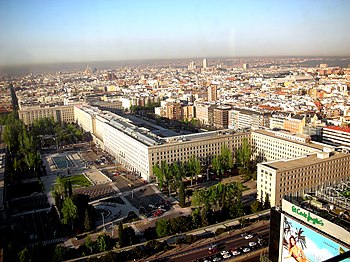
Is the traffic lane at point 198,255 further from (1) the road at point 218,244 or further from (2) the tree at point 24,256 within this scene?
(2) the tree at point 24,256

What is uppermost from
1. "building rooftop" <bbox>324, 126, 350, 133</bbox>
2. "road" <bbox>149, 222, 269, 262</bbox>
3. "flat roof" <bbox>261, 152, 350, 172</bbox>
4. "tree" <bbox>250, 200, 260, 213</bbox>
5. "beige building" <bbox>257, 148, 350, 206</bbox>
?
"building rooftop" <bbox>324, 126, 350, 133</bbox>

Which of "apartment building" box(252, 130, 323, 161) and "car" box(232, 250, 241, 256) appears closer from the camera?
"car" box(232, 250, 241, 256)

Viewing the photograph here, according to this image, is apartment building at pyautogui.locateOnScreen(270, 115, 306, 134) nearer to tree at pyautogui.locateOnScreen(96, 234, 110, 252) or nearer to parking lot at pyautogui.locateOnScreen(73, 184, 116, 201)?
parking lot at pyautogui.locateOnScreen(73, 184, 116, 201)

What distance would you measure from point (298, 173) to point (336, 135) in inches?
158

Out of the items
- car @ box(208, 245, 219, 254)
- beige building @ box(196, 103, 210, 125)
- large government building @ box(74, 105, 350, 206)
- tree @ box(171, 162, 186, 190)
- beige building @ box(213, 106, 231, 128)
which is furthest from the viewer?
beige building @ box(196, 103, 210, 125)

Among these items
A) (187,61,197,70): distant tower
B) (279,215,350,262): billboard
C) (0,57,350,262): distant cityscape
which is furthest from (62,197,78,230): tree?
(187,61,197,70): distant tower

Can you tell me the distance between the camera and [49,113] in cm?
1639

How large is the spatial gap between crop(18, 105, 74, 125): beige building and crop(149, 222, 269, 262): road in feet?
40.1

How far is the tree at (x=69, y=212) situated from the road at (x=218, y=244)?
67.0 inches

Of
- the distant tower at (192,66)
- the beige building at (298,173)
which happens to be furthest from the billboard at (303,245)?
the distant tower at (192,66)

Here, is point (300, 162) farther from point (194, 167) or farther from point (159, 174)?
point (159, 174)

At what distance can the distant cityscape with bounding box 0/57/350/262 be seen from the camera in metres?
4.58

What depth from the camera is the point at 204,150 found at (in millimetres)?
8984

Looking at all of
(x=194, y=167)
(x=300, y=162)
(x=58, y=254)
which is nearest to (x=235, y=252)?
(x=58, y=254)
